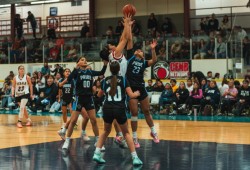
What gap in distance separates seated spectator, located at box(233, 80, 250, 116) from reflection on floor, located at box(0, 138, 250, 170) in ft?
24.1

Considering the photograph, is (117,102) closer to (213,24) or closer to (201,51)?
(201,51)

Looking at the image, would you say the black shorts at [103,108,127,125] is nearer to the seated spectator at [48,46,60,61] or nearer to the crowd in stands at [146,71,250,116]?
the crowd in stands at [146,71,250,116]

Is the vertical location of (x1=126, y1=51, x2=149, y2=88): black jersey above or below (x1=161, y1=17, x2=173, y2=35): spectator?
below

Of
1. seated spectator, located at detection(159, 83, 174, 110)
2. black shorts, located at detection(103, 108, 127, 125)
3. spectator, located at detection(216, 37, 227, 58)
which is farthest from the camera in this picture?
spectator, located at detection(216, 37, 227, 58)

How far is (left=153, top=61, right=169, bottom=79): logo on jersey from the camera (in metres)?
22.2

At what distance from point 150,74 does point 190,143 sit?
37.9 feet

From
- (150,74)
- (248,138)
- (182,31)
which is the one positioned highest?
(182,31)

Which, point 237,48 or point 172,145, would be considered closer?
point 172,145

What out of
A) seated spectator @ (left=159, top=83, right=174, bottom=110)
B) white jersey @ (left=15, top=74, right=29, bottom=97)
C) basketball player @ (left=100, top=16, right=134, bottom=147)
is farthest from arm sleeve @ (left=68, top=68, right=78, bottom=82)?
seated spectator @ (left=159, top=83, right=174, bottom=110)

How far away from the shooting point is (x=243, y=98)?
17938mm

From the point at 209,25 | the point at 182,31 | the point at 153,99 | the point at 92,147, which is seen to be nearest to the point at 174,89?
the point at 153,99

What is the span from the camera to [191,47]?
22.0 m

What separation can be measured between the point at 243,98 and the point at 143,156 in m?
9.49

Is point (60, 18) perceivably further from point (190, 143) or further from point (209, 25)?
point (190, 143)
